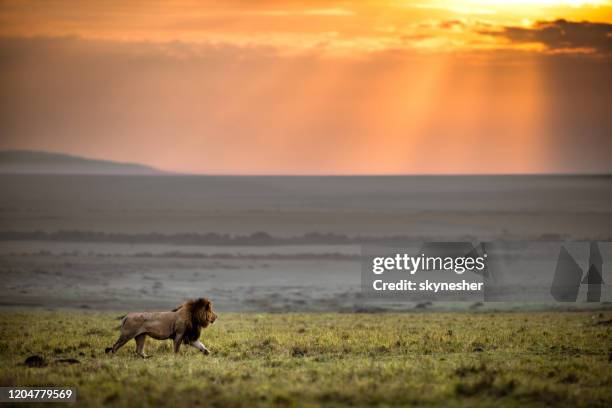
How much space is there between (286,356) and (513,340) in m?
7.23

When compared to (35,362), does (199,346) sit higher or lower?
higher

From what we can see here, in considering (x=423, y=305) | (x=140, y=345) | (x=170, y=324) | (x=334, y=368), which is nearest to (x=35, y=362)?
(x=140, y=345)

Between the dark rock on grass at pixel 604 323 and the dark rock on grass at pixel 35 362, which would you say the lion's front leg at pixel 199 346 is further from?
the dark rock on grass at pixel 604 323

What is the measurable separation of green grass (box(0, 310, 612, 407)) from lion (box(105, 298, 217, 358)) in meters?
0.44

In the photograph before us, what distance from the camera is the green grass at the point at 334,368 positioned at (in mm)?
14984

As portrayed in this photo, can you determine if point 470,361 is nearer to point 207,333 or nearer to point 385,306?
point 207,333

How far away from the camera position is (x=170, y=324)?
790 inches

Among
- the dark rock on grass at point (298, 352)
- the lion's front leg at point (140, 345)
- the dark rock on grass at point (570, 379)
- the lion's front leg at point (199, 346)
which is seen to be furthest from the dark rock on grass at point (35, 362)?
the dark rock on grass at point (570, 379)

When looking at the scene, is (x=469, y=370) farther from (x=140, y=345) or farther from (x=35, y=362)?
(x=35, y=362)

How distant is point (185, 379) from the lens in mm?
16594

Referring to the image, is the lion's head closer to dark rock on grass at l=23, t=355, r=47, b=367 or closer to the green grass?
→ the green grass

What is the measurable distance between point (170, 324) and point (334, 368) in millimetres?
4045

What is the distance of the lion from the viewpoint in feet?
65.3

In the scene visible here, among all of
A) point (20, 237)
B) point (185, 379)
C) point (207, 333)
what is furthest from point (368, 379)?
point (20, 237)
